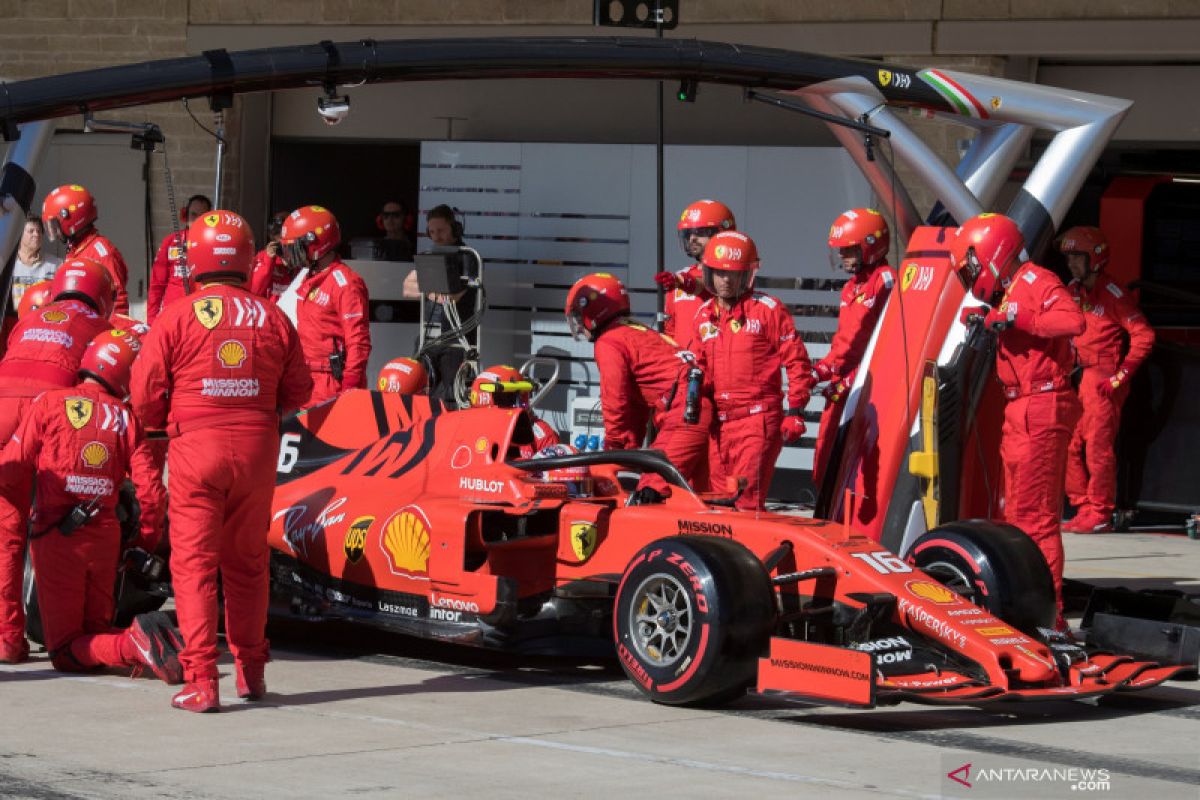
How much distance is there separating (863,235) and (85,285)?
15.3 ft

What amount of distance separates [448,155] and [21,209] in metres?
8.47

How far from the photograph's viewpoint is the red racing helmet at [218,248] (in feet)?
27.3

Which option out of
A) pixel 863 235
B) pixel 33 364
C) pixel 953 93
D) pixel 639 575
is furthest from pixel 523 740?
pixel 863 235

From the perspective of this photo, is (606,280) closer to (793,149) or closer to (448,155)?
(793,149)

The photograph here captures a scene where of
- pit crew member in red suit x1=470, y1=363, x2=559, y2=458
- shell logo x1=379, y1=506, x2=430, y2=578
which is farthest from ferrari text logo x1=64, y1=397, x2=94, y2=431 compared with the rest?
pit crew member in red suit x1=470, y1=363, x2=559, y2=458

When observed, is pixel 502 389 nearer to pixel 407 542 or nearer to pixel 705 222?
pixel 407 542

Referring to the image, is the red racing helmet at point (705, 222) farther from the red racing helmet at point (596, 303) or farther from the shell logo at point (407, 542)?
the shell logo at point (407, 542)

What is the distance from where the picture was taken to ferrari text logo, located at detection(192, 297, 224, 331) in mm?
8078

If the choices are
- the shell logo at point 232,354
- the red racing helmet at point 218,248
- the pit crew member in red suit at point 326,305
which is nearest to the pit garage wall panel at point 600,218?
the pit crew member in red suit at point 326,305

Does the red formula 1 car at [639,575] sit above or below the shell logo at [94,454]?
below

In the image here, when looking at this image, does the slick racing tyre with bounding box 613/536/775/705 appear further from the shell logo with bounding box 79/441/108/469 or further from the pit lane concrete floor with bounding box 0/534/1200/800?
the shell logo with bounding box 79/441/108/469

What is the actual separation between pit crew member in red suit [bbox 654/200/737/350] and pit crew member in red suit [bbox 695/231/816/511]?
3.39 ft

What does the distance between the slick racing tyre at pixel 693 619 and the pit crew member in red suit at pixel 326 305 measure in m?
4.79

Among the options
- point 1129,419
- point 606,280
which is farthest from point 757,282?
point 606,280
